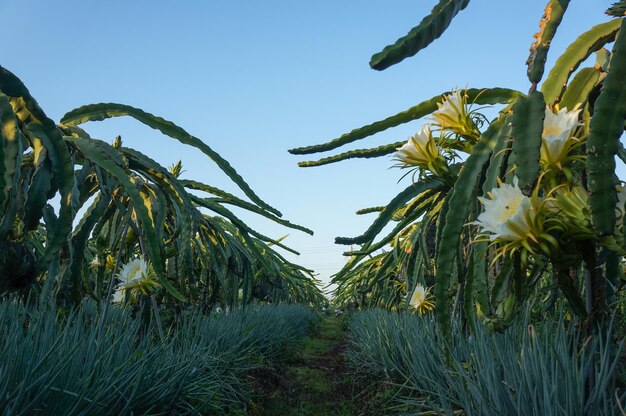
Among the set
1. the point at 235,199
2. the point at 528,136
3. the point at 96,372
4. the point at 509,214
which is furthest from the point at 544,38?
the point at 235,199

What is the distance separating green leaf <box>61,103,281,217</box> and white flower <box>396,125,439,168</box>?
122 centimetres

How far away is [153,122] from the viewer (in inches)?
119

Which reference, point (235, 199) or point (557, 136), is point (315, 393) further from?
point (557, 136)

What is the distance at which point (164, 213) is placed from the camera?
3.21 metres

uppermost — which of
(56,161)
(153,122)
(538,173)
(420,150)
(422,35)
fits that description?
(153,122)

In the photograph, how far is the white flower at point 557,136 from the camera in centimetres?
171

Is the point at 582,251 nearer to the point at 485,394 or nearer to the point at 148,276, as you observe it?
the point at 485,394

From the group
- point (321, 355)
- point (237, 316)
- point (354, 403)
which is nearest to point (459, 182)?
point (354, 403)

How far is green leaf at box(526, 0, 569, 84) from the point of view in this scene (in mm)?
1859

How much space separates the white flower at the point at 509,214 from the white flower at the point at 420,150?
540 millimetres

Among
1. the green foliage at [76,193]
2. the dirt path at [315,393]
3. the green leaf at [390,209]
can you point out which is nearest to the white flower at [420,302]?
the dirt path at [315,393]

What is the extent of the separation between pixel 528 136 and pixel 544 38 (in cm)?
42

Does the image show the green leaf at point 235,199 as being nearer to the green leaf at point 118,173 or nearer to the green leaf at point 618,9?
the green leaf at point 118,173

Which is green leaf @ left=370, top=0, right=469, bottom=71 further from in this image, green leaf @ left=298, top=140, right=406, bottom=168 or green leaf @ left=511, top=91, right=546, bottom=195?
green leaf @ left=298, top=140, right=406, bottom=168
